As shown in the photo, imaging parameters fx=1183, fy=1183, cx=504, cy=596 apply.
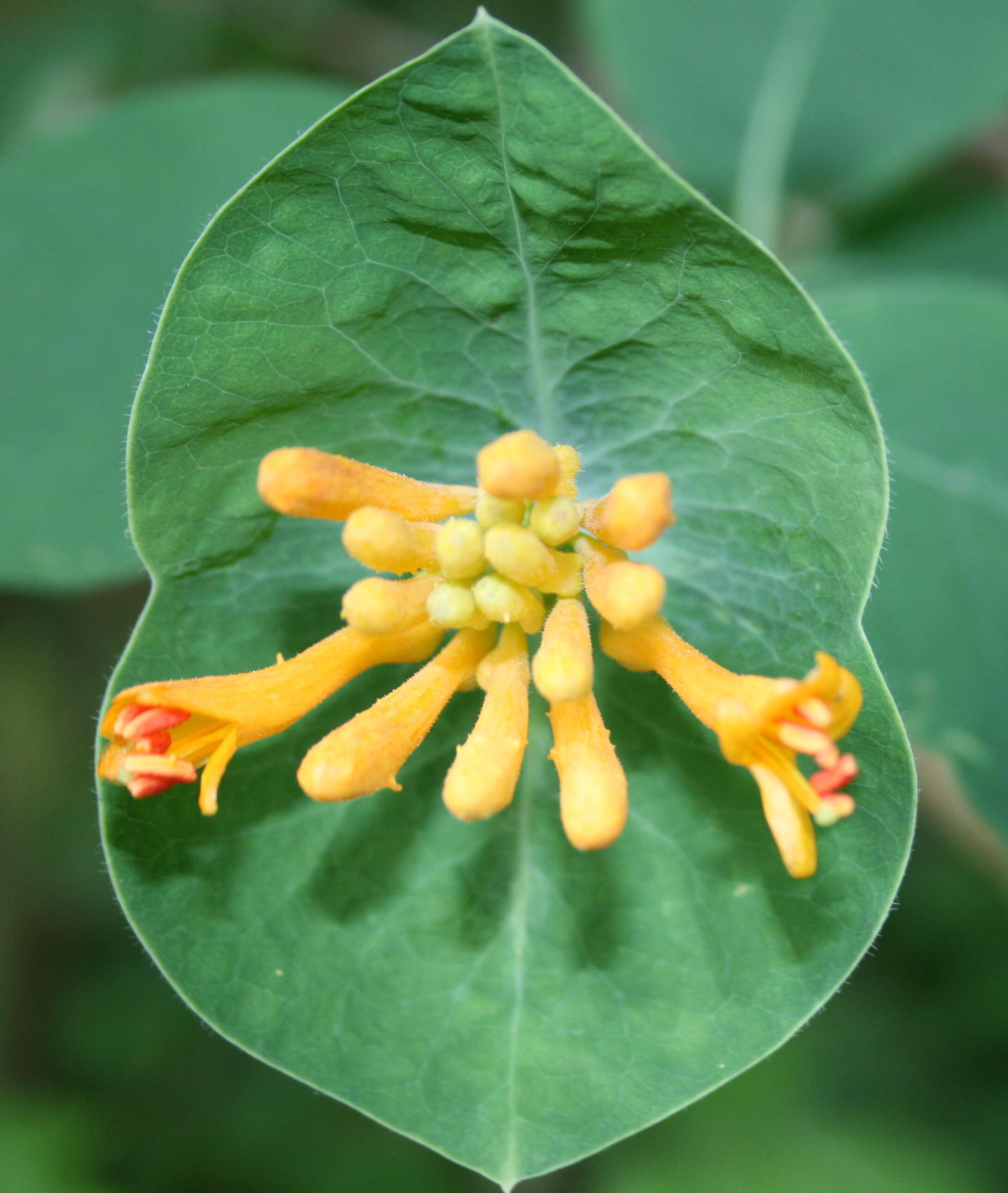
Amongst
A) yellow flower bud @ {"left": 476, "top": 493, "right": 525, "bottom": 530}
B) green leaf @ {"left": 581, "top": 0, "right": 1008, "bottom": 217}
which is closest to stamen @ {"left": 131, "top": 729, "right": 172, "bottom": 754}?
yellow flower bud @ {"left": 476, "top": 493, "right": 525, "bottom": 530}

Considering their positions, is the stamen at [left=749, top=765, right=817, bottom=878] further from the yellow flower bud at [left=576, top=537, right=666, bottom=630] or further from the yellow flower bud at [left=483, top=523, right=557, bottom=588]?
the yellow flower bud at [left=483, top=523, right=557, bottom=588]

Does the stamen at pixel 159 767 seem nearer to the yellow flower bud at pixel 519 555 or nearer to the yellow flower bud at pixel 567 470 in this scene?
the yellow flower bud at pixel 519 555

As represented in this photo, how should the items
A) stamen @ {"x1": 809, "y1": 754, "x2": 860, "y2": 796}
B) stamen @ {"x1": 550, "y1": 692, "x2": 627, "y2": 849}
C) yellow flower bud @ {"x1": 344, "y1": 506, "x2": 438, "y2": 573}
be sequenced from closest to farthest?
stamen @ {"x1": 809, "y1": 754, "x2": 860, "y2": 796} → stamen @ {"x1": 550, "y1": 692, "x2": 627, "y2": 849} → yellow flower bud @ {"x1": 344, "y1": 506, "x2": 438, "y2": 573}

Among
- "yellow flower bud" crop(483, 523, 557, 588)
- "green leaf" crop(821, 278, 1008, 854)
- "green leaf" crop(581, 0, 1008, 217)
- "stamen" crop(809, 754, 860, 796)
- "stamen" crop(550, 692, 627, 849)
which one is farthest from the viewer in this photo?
"green leaf" crop(581, 0, 1008, 217)

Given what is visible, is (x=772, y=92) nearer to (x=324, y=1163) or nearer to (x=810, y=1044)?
(x=810, y=1044)

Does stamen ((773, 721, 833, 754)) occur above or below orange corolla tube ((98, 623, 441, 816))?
above

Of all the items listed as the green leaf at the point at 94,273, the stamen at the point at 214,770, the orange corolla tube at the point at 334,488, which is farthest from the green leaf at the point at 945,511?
the green leaf at the point at 94,273

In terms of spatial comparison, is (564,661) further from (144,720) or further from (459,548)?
(144,720)
